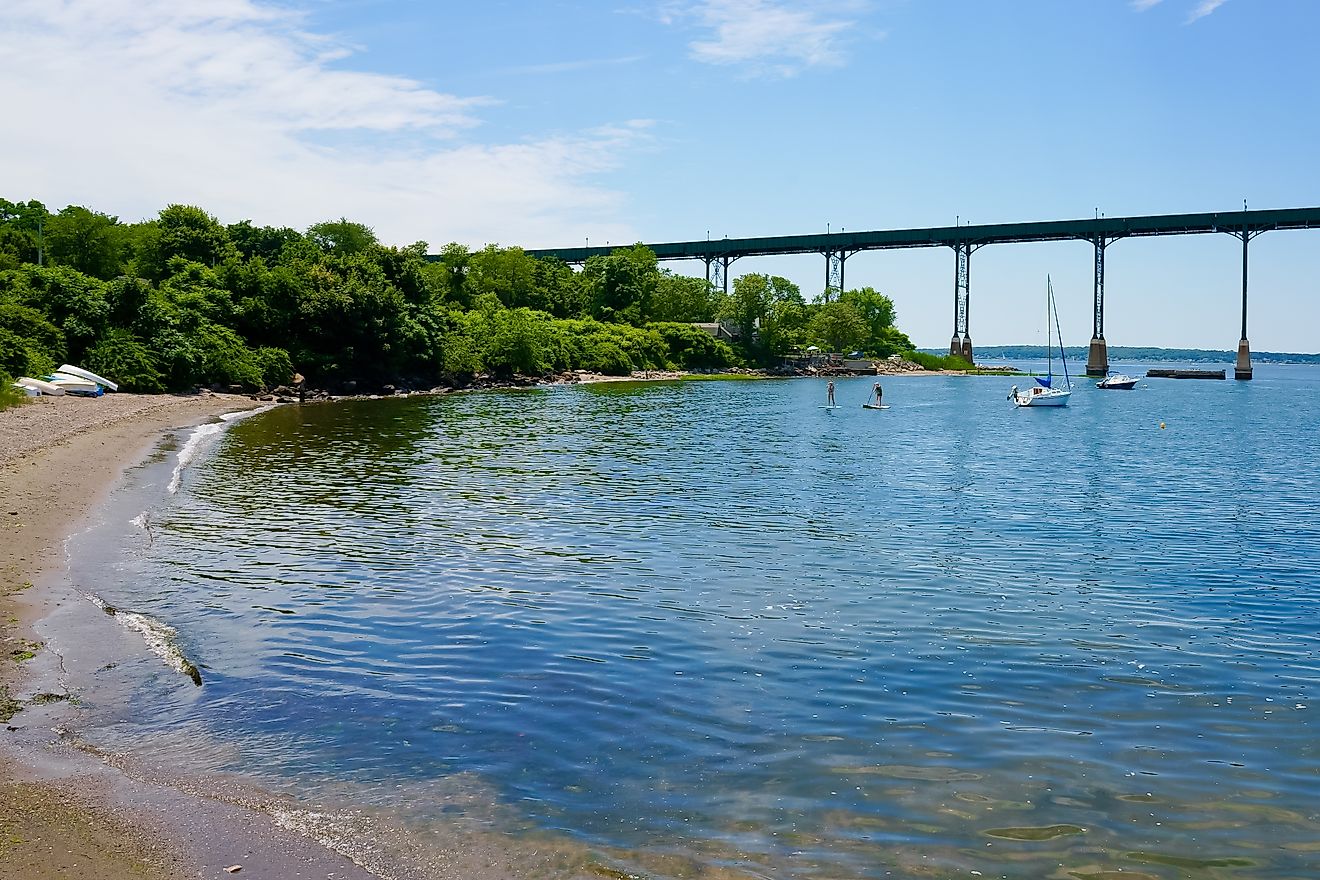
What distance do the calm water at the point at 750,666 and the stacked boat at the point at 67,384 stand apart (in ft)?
93.9

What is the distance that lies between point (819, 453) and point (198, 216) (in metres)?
76.0

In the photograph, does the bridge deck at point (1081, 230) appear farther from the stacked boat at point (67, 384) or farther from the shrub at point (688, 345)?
the stacked boat at point (67, 384)

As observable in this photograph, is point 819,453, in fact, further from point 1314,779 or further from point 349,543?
point 1314,779

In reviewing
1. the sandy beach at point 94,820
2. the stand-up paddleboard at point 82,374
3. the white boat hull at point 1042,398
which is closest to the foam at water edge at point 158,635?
the sandy beach at point 94,820

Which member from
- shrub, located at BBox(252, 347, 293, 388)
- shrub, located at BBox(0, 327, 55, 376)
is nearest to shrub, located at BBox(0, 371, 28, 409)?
shrub, located at BBox(0, 327, 55, 376)

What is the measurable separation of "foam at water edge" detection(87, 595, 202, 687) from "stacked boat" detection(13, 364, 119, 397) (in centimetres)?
4729

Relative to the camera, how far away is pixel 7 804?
391 inches

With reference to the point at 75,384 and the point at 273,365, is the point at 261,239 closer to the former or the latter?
the point at 273,365

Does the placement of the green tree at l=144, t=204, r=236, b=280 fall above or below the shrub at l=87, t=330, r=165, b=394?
above

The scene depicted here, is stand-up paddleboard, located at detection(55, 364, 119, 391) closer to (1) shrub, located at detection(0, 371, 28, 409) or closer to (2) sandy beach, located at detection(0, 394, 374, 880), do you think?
(1) shrub, located at detection(0, 371, 28, 409)

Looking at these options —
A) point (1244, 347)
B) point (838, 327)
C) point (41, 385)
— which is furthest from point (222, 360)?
point (1244, 347)

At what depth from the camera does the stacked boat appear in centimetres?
5894

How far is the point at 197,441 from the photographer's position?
4875 centimetres

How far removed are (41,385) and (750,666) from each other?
58066 mm
